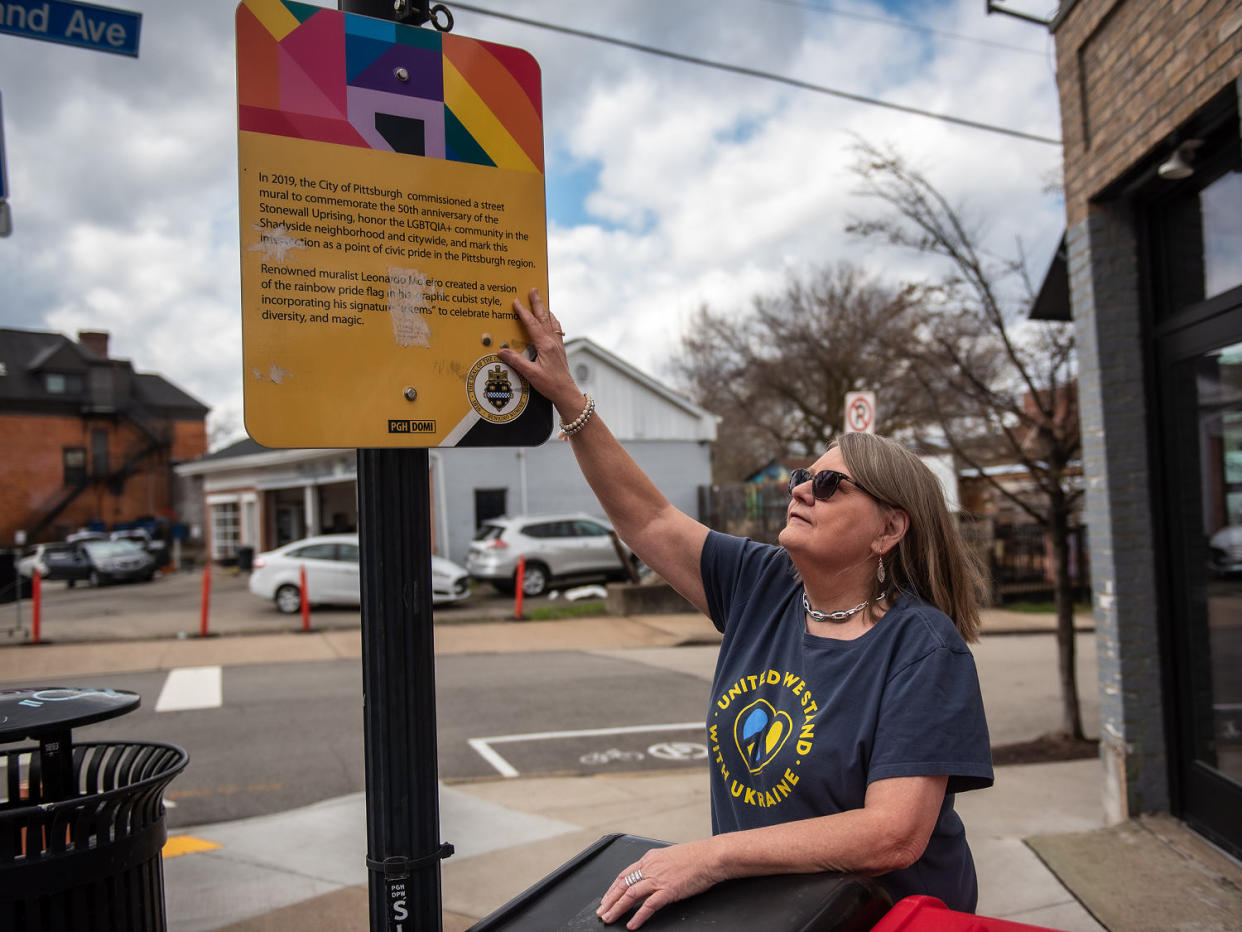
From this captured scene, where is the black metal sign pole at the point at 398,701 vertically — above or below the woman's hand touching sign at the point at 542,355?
below

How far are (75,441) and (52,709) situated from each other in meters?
49.2

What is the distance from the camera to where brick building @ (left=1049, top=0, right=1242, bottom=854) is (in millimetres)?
4367

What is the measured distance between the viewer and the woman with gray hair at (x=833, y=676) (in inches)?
63.2

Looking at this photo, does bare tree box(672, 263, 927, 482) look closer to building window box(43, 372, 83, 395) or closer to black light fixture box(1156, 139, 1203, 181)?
black light fixture box(1156, 139, 1203, 181)

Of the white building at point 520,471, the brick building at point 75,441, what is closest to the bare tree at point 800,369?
the white building at point 520,471

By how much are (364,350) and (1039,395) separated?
304 inches

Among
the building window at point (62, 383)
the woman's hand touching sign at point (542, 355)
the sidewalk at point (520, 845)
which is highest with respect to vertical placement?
the building window at point (62, 383)

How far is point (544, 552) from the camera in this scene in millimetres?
19422

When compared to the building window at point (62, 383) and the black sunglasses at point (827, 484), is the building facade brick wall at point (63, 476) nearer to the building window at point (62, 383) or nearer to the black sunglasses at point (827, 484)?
the building window at point (62, 383)

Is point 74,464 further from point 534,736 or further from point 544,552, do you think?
point 534,736

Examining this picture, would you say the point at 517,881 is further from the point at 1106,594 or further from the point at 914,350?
the point at 914,350

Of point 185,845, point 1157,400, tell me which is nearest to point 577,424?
point 1157,400

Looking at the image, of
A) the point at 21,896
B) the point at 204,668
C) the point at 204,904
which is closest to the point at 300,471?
the point at 204,668

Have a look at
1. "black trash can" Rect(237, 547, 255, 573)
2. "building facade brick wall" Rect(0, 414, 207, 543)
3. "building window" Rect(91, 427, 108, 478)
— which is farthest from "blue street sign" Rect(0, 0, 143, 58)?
"building window" Rect(91, 427, 108, 478)
